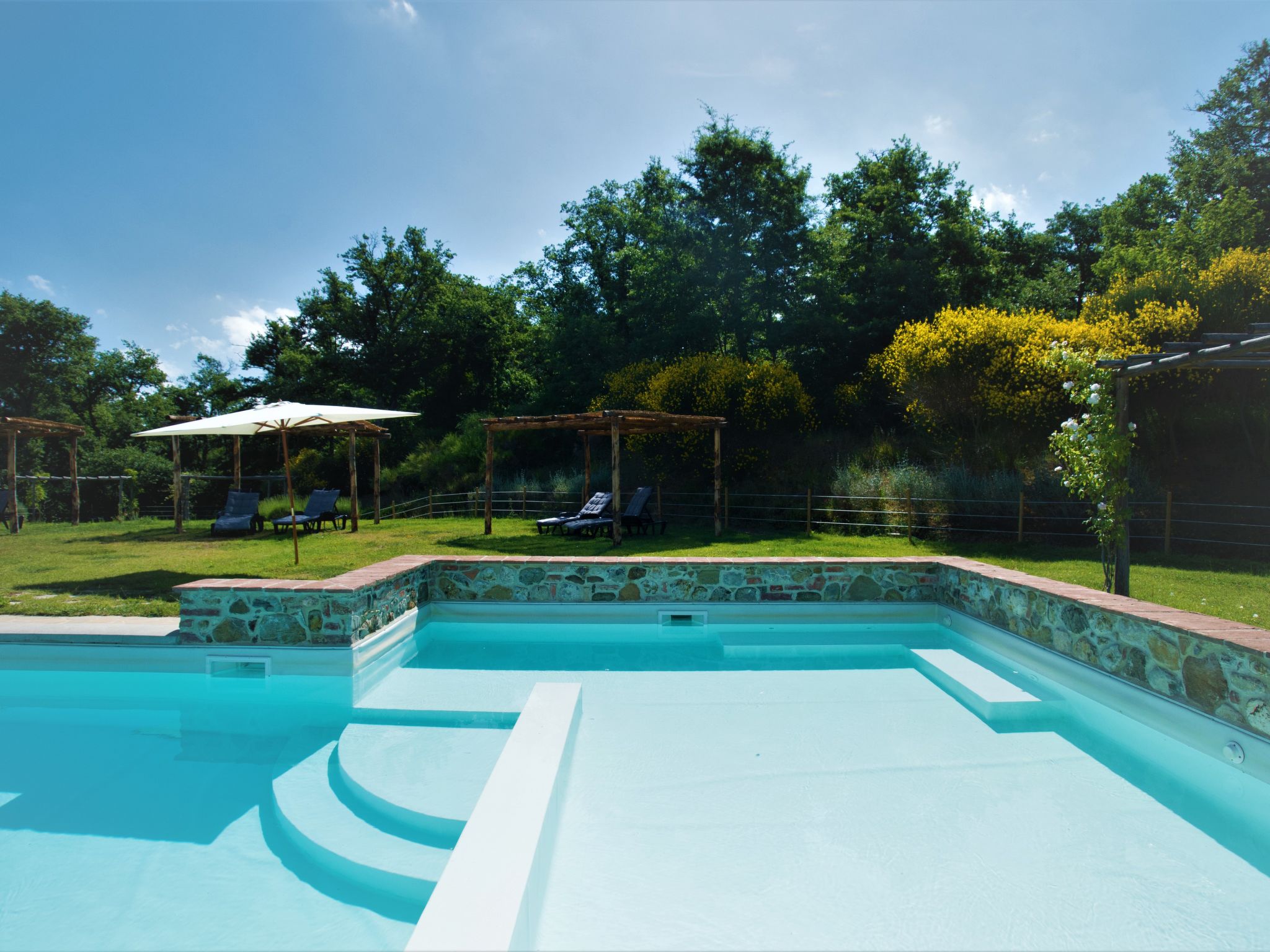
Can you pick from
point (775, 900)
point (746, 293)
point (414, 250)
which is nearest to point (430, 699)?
point (775, 900)

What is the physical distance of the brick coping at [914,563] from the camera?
360 centimetres

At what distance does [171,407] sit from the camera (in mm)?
35188

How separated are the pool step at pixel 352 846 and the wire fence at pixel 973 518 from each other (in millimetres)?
8670

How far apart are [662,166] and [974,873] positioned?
1133 inches

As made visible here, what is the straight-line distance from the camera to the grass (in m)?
7.12

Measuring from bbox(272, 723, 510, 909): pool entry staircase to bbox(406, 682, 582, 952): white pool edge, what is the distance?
1.09 feet

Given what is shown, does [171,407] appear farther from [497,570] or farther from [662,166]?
[497,570]

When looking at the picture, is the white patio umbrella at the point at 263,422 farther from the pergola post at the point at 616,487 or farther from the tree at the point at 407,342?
the tree at the point at 407,342

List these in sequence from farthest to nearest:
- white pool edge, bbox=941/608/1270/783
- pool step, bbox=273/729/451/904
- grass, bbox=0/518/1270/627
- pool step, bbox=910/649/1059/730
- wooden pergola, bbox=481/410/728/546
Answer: wooden pergola, bbox=481/410/728/546 < grass, bbox=0/518/1270/627 < pool step, bbox=910/649/1059/730 < white pool edge, bbox=941/608/1270/783 < pool step, bbox=273/729/451/904

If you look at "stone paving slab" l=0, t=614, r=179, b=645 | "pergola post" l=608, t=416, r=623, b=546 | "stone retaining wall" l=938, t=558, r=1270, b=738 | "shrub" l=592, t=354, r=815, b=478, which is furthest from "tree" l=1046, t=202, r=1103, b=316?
"stone paving slab" l=0, t=614, r=179, b=645

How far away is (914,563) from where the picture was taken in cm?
671

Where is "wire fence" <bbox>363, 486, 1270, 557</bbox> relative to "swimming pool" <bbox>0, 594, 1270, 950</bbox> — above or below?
above

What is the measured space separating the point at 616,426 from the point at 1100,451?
702 centimetres

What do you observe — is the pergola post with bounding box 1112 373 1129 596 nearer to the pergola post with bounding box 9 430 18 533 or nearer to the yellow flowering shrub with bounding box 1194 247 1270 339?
the yellow flowering shrub with bounding box 1194 247 1270 339
